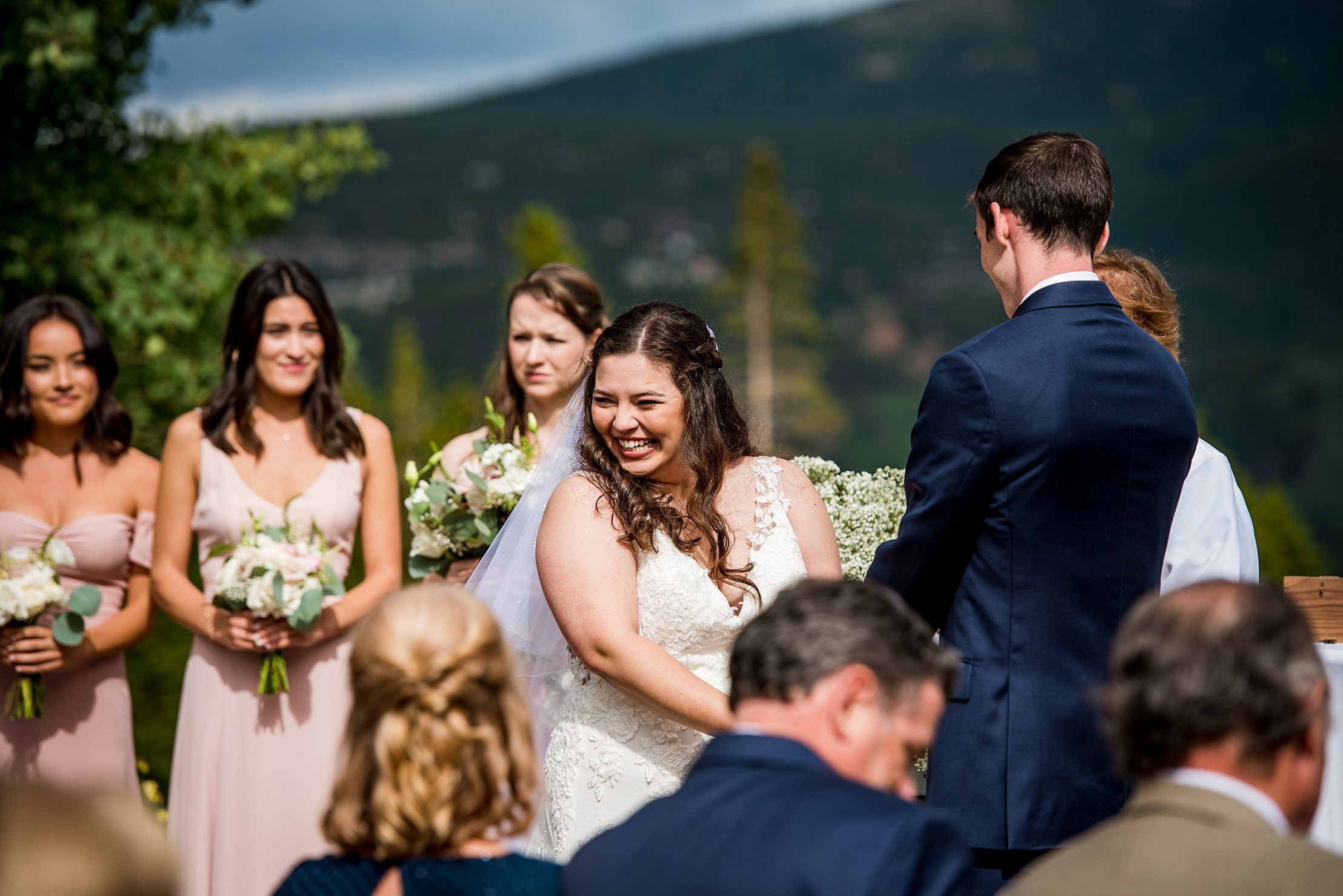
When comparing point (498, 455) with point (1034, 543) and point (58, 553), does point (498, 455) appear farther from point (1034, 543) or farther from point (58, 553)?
point (1034, 543)

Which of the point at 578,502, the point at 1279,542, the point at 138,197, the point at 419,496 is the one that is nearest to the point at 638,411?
the point at 578,502

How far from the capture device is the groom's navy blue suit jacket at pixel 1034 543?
3.00m

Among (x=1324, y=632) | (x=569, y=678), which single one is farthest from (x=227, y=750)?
(x=1324, y=632)

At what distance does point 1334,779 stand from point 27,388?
4878 millimetres

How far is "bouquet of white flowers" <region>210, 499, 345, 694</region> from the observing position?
4.58 metres

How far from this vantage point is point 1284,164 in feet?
399

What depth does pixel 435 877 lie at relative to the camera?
2225 mm

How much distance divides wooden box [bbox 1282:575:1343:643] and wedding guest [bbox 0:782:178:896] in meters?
3.40

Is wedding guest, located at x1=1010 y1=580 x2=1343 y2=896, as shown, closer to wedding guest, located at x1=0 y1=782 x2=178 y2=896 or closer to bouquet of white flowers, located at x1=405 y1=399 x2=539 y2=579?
wedding guest, located at x1=0 y1=782 x2=178 y2=896

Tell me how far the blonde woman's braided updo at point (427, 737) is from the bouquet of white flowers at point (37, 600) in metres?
3.01

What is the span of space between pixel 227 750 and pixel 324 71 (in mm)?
163878

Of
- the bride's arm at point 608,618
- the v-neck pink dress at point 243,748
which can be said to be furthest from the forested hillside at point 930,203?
the bride's arm at point 608,618

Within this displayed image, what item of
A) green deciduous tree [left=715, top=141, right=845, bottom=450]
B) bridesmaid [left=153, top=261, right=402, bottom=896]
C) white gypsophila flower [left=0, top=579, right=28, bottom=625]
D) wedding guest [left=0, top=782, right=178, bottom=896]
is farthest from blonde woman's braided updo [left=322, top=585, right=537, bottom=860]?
green deciduous tree [left=715, top=141, right=845, bottom=450]

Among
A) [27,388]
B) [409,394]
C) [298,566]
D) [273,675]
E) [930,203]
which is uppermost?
[930,203]
